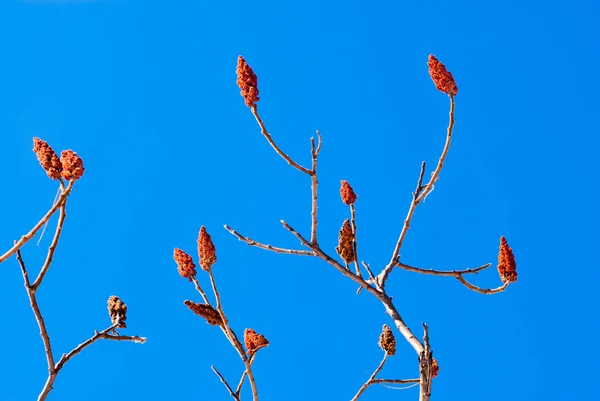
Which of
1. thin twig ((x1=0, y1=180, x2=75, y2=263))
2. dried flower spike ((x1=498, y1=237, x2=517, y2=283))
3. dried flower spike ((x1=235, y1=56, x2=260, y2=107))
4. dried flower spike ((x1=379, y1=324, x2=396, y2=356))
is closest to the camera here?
thin twig ((x1=0, y1=180, x2=75, y2=263))

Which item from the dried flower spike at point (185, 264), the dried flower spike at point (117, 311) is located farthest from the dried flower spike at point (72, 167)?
the dried flower spike at point (185, 264)

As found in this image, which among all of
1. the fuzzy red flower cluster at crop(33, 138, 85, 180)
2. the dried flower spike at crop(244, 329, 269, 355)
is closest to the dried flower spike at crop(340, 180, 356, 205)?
the dried flower spike at crop(244, 329, 269, 355)

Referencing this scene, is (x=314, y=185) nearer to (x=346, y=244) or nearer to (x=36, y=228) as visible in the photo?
(x=346, y=244)

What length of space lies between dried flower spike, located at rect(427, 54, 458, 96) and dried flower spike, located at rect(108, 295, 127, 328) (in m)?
3.72

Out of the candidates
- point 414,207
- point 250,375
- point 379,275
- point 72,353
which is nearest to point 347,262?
point 379,275

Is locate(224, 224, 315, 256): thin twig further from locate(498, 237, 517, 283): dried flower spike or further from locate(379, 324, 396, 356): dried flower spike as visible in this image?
locate(498, 237, 517, 283): dried flower spike

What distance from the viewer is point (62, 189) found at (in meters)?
5.09

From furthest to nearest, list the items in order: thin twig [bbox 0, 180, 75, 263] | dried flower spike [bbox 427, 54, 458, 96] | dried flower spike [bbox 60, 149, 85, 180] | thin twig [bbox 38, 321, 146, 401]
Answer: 1. dried flower spike [bbox 427, 54, 458, 96]
2. thin twig [bbox 38, 321, 146, 401]
3. dried flower spike [bbox 60, 149, 85, 180]
4. thin twig [bbox 0, 180, 75, 263]

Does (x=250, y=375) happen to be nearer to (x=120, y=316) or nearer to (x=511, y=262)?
(x=120, y=316)

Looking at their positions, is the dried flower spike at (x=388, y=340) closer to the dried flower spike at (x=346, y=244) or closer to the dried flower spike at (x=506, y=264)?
the dried flower spike at (x=346, y=244)

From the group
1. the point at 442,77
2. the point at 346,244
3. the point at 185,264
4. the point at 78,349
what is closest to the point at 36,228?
the point at 78,349

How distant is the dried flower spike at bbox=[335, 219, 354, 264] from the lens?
7.02 m

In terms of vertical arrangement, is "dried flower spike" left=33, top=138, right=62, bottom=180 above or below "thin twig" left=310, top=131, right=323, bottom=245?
below

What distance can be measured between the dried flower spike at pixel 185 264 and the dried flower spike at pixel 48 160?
1.73m
